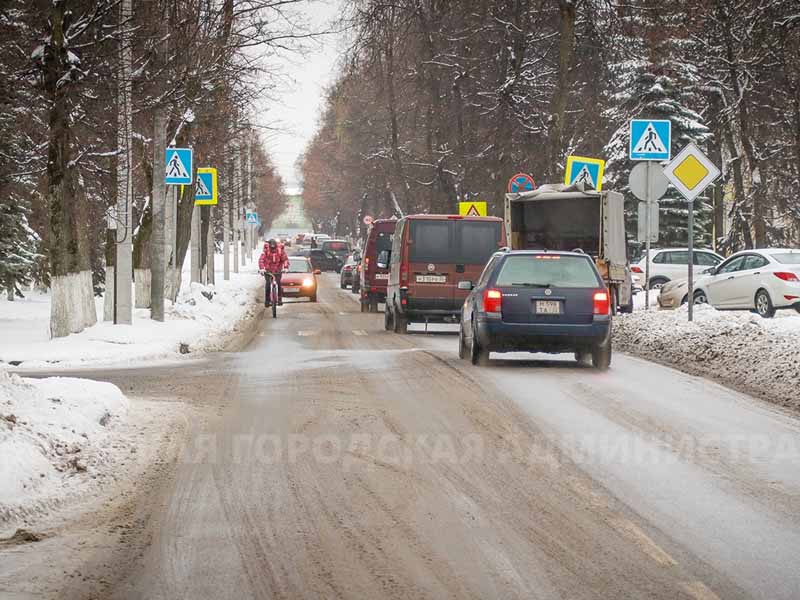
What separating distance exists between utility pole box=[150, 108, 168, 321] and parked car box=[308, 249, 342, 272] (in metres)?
52.7

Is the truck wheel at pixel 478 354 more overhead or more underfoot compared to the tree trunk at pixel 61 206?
more underfoot

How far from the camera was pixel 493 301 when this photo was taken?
16.9 metres

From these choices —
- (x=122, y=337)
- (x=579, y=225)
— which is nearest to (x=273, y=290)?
(x=579, y=225)

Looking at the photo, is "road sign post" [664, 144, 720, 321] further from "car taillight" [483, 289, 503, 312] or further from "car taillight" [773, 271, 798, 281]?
"car taillight" [773, 271, 798, 281]

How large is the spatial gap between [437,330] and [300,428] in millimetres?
16876

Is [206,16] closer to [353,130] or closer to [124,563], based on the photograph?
[124,563]

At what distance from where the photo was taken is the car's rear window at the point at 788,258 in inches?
1132

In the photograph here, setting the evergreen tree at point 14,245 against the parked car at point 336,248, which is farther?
the parked car at point 336,248

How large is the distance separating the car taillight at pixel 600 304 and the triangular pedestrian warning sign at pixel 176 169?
11361 millimetres

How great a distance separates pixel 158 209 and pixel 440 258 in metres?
5.36

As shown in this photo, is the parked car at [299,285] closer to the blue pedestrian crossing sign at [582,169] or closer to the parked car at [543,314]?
the blue pedestrian crossing sign at [582,169]

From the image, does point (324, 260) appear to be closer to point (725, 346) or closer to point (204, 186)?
point (204, 186)

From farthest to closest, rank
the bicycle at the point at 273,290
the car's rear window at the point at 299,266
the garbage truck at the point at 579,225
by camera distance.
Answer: the car's rear window at the point at 299,266 < the bicycle at the point at 273,290 < the garbage truck at the point at 579,225

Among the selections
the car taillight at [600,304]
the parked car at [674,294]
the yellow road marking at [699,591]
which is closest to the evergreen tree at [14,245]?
the parked car at [674,294]
